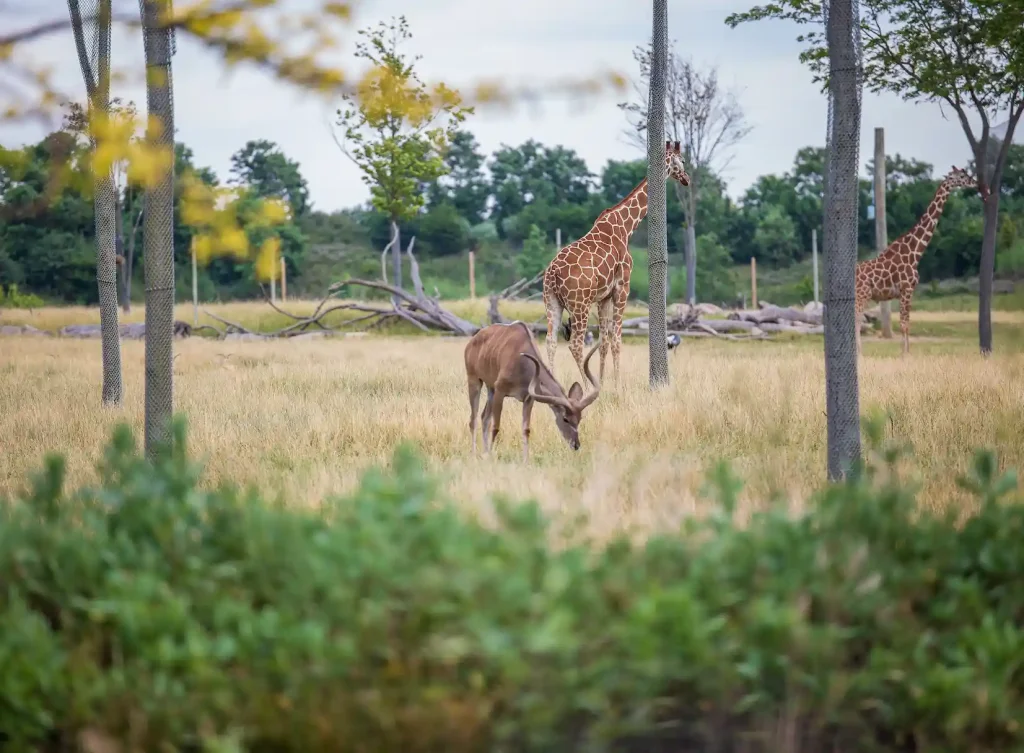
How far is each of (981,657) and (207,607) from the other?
2324 millimetres

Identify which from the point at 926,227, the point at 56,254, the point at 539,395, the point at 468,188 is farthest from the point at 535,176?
the point at 539,395

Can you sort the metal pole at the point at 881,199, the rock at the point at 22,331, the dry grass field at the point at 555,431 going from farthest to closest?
the rock at the point at 22,331
the metal pole at the point at 881,199
the dry grass field at the point at 555,431

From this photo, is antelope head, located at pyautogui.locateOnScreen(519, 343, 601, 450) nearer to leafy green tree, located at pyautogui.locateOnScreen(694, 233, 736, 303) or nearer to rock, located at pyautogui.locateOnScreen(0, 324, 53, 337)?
rock, located at pyautogui.locateOnScreen(0, 324, 53, 337)

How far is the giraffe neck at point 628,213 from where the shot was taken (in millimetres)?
13758

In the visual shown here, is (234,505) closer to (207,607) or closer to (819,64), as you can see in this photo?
(207,607)

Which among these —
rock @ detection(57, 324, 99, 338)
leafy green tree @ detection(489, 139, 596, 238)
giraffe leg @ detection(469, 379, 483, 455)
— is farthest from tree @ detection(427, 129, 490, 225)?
giraffe leg @ detection(469, 379, 483, 455)

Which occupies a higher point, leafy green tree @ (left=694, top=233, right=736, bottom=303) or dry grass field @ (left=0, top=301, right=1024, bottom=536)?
leafy green tree @ (left=694, top=233, right=736, bottom=303)

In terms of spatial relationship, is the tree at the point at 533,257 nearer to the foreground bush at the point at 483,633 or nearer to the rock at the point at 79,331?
the rock at the point at 79,331

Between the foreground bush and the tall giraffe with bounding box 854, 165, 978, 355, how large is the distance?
1502 cm

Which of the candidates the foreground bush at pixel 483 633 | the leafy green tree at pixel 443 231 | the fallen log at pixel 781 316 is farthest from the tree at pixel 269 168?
the foreground bush at pixel 483 633

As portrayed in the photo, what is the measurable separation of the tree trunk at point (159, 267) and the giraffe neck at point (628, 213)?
309 inches

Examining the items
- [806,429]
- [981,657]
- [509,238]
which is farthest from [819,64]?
[509,238]

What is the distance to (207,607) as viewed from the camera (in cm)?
344

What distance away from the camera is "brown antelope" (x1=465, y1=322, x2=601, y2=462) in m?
8.19
